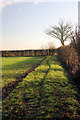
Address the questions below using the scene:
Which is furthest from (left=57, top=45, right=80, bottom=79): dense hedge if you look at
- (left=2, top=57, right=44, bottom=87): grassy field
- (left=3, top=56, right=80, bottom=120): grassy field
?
(left=2, top=57, right=44, bottom=87): grassy field

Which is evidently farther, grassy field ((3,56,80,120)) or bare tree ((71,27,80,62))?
bare tree ((71,27,80,62))

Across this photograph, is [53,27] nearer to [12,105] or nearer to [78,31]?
[78,31]

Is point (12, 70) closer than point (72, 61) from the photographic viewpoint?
No

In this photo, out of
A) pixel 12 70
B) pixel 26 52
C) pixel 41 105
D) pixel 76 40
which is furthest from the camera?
pixel 26 52

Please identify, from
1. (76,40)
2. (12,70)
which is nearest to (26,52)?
(12,70)

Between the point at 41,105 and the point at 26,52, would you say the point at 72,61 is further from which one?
the point at 26,52

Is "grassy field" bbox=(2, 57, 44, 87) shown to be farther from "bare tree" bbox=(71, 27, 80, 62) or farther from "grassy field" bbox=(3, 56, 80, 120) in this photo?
"bare tree" bbox=(71, 27, 80, 62)

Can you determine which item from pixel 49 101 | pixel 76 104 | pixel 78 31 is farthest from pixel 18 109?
pixel 78 31

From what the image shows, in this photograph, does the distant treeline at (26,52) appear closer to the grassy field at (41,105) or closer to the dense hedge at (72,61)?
the dense hedge at (72,61)

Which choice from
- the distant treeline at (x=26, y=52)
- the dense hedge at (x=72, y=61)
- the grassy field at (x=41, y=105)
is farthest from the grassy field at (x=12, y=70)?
the distant treeline at (x=26, y=52)

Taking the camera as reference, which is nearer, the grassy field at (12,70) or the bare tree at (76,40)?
the bare tree at (76,40)

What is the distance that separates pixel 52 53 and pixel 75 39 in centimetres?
3157

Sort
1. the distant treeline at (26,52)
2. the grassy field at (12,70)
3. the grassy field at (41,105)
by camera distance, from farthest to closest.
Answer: the distant treeline at (26,52)
the grassy field at (12,70)
the grassy field at (41,105)

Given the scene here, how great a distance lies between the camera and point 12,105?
4375 mm
